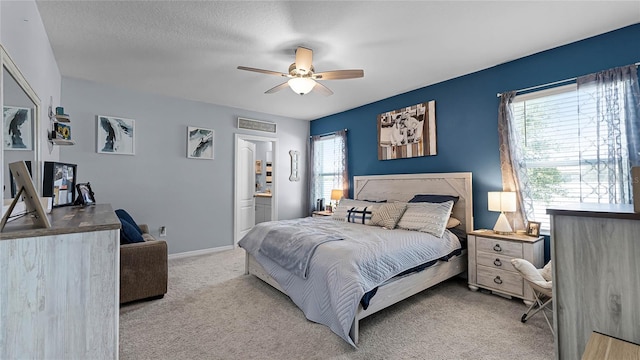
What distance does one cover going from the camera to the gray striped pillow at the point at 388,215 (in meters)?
3.29

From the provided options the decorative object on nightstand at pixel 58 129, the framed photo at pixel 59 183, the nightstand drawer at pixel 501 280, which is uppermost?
the decorative object on nightstand at pixel 58 129

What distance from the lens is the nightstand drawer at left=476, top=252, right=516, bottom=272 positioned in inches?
111

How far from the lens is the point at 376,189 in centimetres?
449

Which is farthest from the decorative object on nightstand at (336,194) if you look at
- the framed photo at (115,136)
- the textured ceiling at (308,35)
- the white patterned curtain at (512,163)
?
the framed photo at (115,136)

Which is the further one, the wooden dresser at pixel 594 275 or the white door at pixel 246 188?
the white door at pixel 246 188

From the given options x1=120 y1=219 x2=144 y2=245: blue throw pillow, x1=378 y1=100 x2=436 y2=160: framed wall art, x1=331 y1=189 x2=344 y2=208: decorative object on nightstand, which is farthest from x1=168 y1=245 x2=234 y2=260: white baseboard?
x1=378 y1=100 x2=436 y2=160: framed wall art

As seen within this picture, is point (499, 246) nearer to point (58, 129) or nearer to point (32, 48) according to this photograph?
point (32, 48)

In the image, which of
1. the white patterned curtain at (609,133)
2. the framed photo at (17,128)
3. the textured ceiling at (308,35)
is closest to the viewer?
the framed photo at (17,128)

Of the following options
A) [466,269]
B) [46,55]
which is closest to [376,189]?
[466,269]

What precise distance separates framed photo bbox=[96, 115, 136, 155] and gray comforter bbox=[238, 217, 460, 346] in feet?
8.85

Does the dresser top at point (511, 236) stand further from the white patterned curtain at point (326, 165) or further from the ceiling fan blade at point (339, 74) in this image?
the white patterned curtain at point (326, 165)

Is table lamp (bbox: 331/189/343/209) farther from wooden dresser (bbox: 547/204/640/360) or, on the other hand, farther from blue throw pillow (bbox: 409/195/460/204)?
wooden dresser (bbox: 547/204/640/360)

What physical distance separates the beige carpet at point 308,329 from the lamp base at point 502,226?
67cm

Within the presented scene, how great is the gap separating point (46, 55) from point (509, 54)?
453cm
